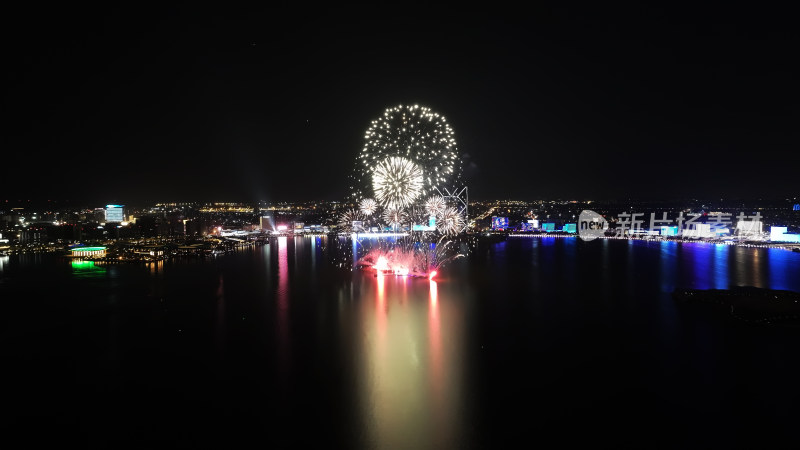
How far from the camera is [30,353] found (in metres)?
6.36

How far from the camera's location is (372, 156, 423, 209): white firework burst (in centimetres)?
1180

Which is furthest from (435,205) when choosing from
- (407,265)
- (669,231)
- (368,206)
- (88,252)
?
(669,231)

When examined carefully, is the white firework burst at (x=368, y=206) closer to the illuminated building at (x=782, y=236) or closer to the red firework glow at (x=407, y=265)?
the red firework glow at (x=407, y=265)

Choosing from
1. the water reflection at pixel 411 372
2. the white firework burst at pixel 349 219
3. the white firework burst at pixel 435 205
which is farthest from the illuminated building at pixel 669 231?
the water reflection at pixel 411 372

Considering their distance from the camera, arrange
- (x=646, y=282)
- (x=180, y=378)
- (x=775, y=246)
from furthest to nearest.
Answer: (x=775, y=246) < (x=646, y=282) < (x=180, y=378)

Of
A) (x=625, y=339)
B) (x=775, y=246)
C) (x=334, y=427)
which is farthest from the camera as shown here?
(x=775, y=246)

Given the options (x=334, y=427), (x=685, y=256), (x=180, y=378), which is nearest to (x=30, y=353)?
(x=180, y=378)

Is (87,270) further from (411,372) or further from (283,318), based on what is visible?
(411,372)

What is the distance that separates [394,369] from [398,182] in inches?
277

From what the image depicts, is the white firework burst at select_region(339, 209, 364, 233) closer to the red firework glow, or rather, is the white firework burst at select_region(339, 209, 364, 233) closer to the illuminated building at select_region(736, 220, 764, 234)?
the red firework glow

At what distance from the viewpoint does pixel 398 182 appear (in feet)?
38.9

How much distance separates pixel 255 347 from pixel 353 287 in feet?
16.1

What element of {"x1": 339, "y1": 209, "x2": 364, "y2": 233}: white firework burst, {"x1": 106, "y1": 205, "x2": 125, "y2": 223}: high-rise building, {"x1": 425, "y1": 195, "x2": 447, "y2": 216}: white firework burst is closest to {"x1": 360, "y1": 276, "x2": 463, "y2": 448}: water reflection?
{"x1": 425, "y1": 195, "x2": 447, "y2": 216}: white firework burst

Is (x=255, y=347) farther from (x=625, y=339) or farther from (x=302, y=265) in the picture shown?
(x=302, y=265)
